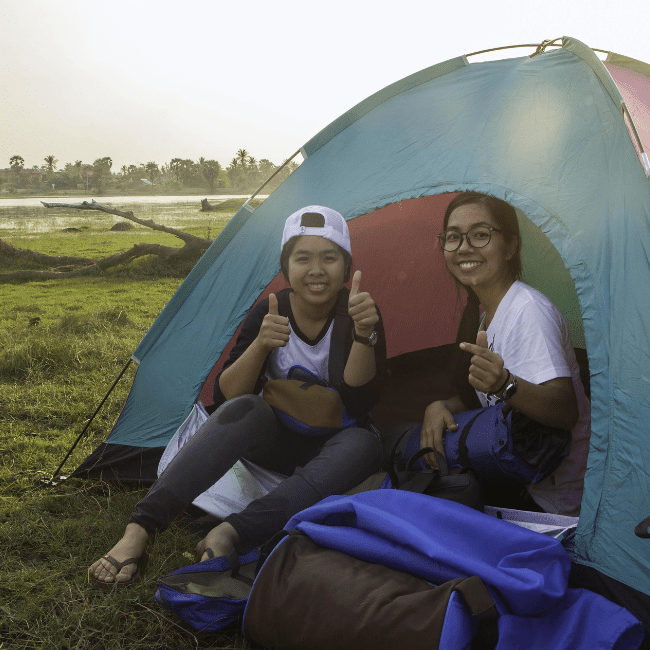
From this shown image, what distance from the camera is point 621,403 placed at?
170cm

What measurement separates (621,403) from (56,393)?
343 cm

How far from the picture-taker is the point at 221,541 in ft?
6.19

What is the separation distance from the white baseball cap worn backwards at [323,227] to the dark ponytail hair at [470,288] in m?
0.37

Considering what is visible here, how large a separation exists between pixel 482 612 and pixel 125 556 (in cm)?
110

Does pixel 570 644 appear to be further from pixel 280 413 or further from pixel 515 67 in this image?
pixel 515 67

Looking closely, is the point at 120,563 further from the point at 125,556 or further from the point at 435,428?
the point at 435,428

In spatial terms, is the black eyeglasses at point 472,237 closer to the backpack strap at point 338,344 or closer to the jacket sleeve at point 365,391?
the jacket sleeve at point 365,391

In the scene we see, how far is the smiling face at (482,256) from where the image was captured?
213 centimetres

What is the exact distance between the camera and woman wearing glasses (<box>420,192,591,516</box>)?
1769 millimetres

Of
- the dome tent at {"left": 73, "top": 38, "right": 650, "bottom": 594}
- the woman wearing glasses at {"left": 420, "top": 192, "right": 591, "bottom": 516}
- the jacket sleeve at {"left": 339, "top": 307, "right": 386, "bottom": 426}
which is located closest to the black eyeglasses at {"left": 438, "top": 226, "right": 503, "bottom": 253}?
the woman wearing glasses at {"left": 420, "top": 192, "right": 591, "bottom": 516}

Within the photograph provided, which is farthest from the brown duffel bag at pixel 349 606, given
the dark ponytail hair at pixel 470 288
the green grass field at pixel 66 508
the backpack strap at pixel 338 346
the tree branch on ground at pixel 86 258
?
the tree branch on ground at pixel 86 258

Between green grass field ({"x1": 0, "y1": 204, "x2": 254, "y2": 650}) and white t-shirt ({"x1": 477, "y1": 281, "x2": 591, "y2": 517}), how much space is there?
1058 millimetres

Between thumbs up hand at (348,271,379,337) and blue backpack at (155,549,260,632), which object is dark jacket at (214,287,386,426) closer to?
thumbs up hand at (348,271,379,337)

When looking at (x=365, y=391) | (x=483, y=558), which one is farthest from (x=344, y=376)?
(x=483, y=558)
